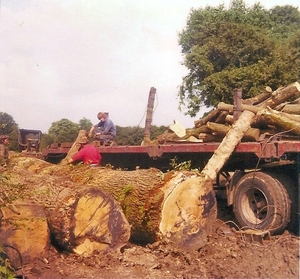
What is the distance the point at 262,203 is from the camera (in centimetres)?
741

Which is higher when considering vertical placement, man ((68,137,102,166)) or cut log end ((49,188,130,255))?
man ((68,137,102,166))

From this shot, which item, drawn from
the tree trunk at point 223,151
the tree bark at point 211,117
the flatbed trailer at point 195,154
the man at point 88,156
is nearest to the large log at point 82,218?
the tree trunk at point 223,151

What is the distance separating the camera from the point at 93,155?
30.9 ft

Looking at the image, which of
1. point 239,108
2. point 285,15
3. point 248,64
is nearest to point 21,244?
point 239,108

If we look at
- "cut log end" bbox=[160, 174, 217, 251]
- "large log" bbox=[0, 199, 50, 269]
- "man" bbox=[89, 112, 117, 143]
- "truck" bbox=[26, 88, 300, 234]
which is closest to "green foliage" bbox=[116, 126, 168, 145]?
"man" bbox=[89, 112, 117, 143]

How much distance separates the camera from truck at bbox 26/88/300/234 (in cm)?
700

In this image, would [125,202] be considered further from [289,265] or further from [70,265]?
[289,265]

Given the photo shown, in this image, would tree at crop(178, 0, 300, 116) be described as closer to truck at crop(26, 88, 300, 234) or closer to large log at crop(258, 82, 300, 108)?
large log at crop(258, 82, 300, 108)

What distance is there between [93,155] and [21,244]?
13.3ft

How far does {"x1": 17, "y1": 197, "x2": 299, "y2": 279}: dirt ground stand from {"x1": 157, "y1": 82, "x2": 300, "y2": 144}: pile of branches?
2012mm

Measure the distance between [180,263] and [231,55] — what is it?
20.3 m

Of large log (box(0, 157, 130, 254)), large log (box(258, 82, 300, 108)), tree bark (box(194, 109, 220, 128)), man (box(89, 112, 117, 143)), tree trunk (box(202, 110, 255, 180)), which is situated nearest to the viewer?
large log (box(0, 157, 130, 254))

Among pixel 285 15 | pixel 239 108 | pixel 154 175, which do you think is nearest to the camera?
pixel 154 175

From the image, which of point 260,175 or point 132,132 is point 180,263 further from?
point 132,132
